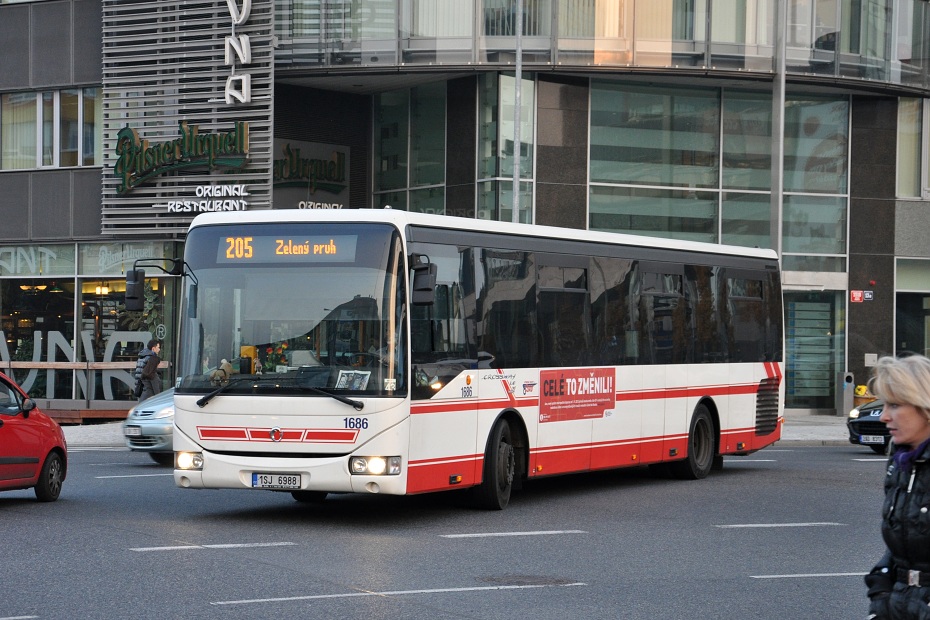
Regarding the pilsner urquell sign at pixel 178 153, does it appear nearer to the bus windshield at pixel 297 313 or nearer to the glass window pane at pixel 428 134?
the glass window pane at pixel 428 134

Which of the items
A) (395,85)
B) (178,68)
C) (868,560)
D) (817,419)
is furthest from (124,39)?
(868,560)

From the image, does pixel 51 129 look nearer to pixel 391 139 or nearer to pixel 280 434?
pixel 391 139

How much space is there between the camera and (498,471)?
46.2 feet

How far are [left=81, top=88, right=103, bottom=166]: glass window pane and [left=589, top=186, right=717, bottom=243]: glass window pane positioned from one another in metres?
11.8

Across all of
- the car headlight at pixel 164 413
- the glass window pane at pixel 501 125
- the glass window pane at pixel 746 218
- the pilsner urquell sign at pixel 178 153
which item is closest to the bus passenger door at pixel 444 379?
the car headlight at pixel 164 413

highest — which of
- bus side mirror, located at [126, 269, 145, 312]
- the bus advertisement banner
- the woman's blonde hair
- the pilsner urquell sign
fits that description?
the pilsner urquell sign

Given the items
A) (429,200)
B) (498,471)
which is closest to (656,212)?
(429,200)

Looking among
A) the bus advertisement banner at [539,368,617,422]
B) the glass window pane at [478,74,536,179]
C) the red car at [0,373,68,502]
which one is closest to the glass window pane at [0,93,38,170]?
the glass window pane at [478,74,536,179]

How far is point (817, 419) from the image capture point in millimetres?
32750

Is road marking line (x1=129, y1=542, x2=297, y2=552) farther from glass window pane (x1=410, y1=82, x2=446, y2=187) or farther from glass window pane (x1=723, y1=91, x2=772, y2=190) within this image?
glass window pane (x1=723, y1=91, x2=772, y2=190)

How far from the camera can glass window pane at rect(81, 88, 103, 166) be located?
33438 millimetres

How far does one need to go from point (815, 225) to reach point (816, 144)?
1937 millimetres

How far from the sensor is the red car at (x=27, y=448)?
13898 mm

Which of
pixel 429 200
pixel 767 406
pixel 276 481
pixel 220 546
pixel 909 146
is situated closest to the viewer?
pixel 220 546
